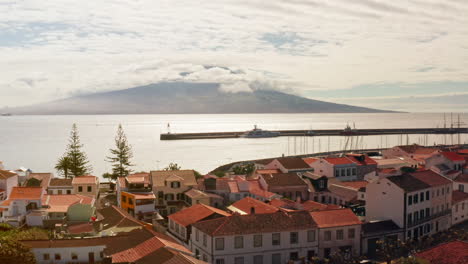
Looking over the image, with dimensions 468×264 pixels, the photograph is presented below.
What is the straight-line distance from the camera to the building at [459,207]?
4506 centimetres

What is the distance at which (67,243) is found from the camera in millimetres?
24984

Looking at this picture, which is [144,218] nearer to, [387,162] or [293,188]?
[293,188]

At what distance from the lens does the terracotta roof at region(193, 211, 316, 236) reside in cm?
3164

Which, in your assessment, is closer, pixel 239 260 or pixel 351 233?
pixel 239 260

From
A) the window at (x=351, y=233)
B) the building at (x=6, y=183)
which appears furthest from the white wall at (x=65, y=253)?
the window at (x=351, y=233)

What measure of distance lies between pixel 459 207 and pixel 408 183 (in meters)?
9.92

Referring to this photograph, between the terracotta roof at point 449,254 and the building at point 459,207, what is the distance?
21467 millimetres

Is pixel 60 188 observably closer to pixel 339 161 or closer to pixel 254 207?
pixel 254 207

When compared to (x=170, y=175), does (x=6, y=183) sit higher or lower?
higher

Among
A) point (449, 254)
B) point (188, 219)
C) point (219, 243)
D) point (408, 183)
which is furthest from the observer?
point (408, 183)

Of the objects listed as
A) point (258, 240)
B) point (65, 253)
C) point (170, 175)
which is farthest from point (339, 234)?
point (170, 175)

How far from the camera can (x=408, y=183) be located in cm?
3981

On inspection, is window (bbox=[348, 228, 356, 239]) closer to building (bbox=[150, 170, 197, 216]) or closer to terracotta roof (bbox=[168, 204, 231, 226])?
terracotta roof (bbox=[168, 204, 231, 226])

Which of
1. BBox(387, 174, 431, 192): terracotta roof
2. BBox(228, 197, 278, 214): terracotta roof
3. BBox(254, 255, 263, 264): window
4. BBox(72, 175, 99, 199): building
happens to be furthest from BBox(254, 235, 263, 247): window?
BBox(72, 175, 99, 199): building
